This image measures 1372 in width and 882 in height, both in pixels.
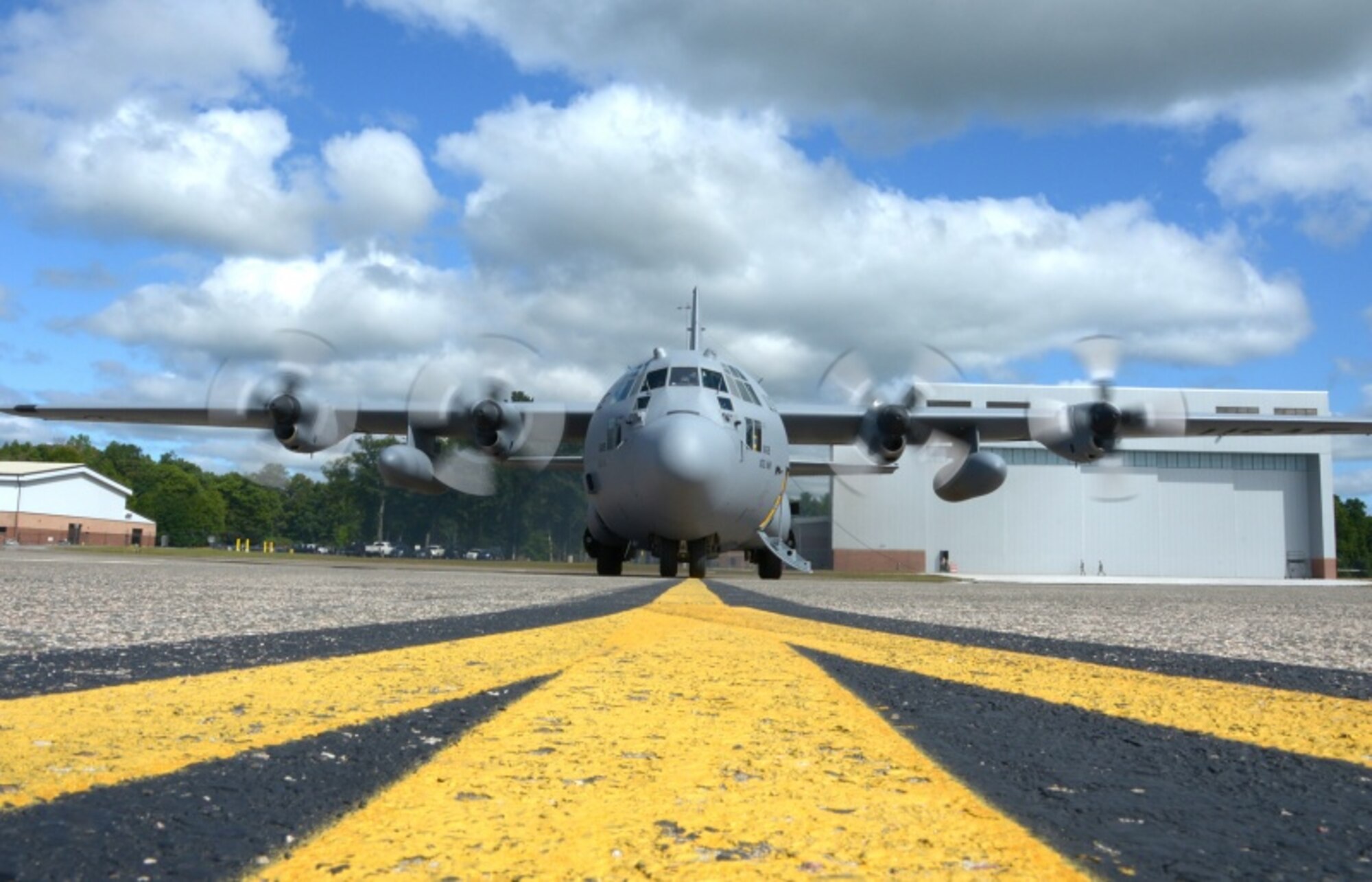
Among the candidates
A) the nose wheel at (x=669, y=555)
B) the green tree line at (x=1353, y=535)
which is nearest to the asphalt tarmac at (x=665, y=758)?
the nose wheel at (x=669, y=555)

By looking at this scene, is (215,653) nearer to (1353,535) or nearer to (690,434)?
(690,434)

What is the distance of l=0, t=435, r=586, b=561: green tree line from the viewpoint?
82625 millimetres

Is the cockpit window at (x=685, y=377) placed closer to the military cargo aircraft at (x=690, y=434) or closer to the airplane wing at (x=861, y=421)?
the military cargo aircraft at (x=690, y=434)

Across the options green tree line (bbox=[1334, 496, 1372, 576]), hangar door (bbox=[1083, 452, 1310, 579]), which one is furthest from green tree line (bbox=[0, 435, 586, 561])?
green tree line (bbox=[1334, 496, 1372, 576])

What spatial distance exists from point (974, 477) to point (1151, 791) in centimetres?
1764

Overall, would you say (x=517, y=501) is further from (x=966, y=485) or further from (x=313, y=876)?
(x=313, y=876)

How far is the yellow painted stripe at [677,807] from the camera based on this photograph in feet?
4.08

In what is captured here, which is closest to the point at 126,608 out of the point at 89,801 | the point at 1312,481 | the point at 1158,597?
the point at 89,801

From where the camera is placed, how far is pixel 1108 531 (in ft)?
162

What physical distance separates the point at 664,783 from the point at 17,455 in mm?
118855

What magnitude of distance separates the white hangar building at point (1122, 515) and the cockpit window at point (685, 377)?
33676 millimetres

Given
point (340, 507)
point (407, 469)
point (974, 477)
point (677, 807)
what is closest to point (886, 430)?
point (974, 477)

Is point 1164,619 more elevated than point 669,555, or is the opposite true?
point 669,555

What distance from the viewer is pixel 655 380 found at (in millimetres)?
Answer: 15320
